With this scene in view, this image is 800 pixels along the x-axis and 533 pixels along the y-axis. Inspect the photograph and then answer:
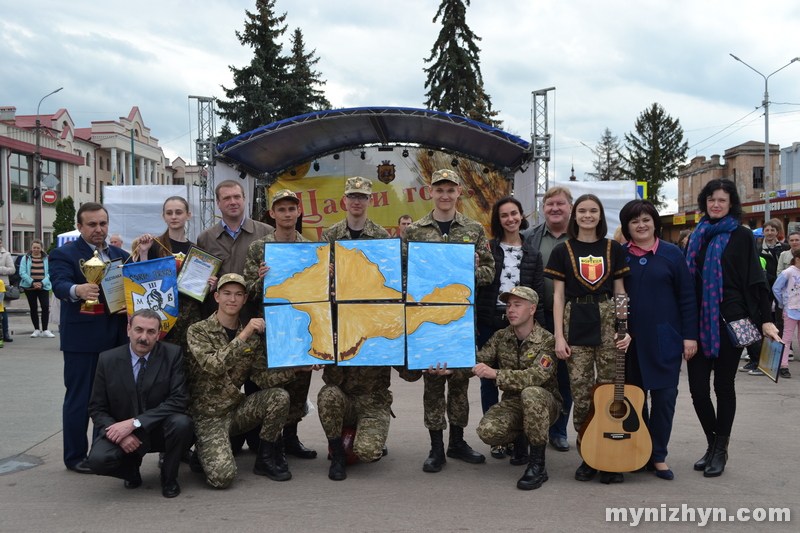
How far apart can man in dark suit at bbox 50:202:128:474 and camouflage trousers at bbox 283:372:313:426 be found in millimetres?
1468

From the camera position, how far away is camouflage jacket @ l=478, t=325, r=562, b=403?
15.0 ft

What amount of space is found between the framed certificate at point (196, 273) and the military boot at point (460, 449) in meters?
2.31

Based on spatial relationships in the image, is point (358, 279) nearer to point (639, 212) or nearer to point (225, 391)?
point (225, 391)

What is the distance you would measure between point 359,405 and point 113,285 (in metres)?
2.14

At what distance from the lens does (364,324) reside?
455cm

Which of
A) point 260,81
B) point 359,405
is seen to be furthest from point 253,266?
point 260,81

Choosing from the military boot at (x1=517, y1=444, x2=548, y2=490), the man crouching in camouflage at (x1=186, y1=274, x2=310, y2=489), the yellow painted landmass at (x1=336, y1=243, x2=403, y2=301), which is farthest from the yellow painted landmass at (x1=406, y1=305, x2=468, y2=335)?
the military boot at (x1=517, y1=444, x2=548, y2=490)

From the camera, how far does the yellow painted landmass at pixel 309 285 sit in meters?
4.55

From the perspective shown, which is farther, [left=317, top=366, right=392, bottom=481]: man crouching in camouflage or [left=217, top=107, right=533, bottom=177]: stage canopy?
[left=217, top=107, right=533, bottom=177]: stage canopy

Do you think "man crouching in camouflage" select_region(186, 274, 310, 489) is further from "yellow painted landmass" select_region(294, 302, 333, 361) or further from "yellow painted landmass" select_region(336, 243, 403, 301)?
"yellow painted landmass" select_region(336, 243, 403, 301)

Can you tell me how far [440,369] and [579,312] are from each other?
110 cm

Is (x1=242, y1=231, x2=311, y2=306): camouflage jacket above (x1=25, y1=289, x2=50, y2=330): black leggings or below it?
above

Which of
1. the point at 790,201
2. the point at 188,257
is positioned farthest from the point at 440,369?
the point at 790,201

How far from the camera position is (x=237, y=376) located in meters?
4.64
